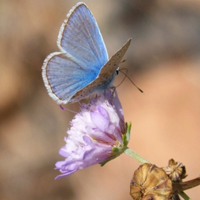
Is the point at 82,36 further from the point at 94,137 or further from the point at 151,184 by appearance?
the point at 151,184

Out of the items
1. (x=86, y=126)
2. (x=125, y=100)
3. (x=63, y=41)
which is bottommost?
(x=125, y=100)

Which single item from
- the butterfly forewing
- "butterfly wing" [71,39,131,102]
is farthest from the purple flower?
the butterfly forewing

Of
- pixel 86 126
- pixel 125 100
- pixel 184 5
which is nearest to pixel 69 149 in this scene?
pixel 86 126

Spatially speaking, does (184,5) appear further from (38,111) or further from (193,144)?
(38,111)

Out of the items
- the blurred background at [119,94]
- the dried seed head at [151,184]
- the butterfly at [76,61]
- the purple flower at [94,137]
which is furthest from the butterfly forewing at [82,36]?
the blurred background at [119,94]

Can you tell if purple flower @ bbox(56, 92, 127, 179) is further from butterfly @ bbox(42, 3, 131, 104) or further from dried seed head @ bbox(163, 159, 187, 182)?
dried seed head @ bbox(163, 159, 187, 182)

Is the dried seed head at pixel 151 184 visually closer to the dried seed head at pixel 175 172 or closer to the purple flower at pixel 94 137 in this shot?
the dried seed head at pixel 175 172
